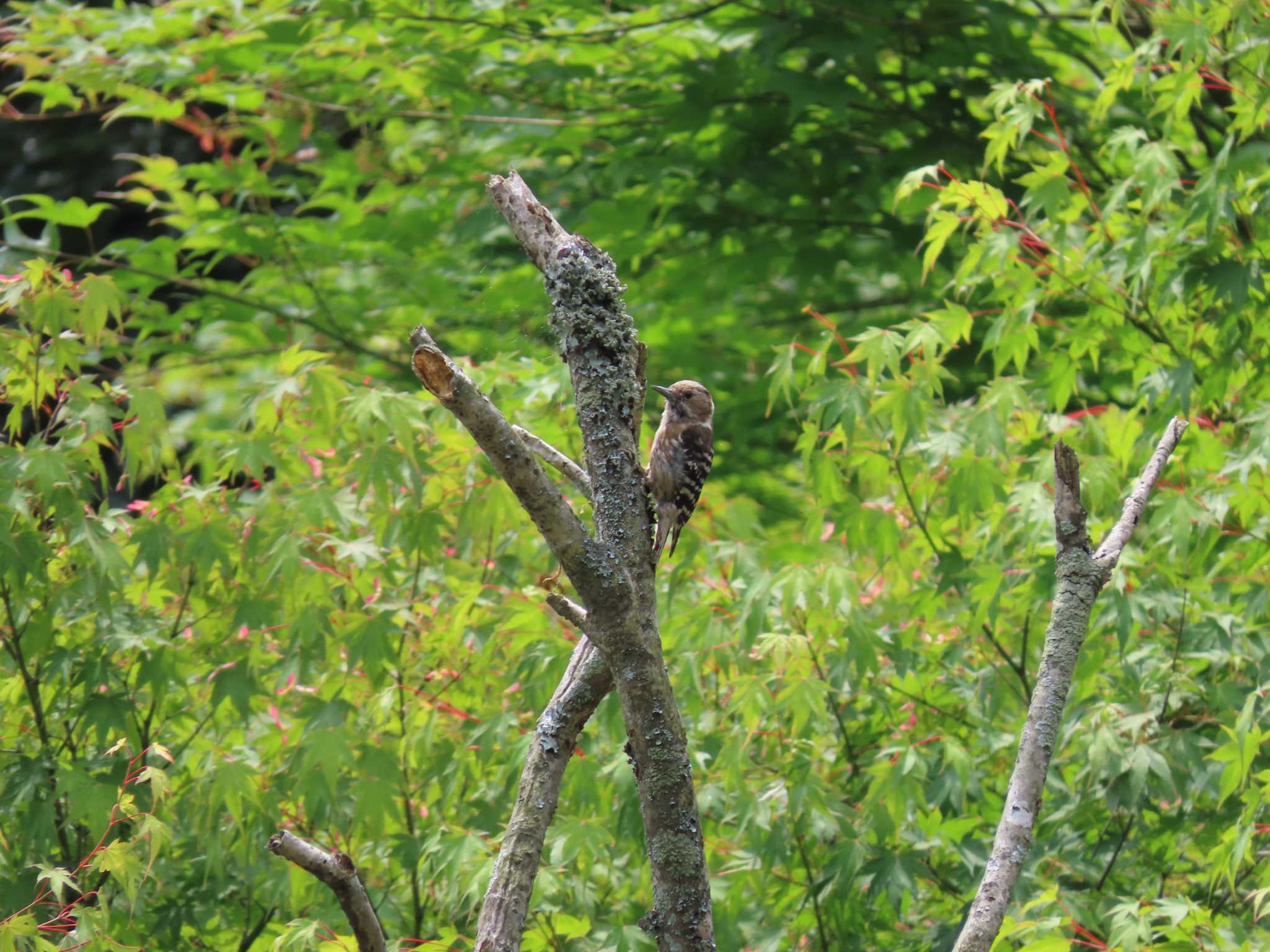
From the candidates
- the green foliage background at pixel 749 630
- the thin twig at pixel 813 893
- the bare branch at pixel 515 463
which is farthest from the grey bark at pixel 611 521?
the thin twig at pixel 813 893

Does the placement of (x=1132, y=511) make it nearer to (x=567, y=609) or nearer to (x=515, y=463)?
(x=567, y=609)

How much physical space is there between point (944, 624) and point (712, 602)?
782 mm

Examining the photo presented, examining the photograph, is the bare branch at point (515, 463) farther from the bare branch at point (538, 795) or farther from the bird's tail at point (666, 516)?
the bird's tail at point (666, 516)

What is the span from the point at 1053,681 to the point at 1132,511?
1.37ft

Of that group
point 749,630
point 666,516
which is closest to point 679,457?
point 666,516

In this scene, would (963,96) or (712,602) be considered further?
(963,96)

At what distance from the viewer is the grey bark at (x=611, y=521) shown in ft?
6.06

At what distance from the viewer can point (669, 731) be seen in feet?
6.34

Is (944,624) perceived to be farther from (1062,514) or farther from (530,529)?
(1062,514)

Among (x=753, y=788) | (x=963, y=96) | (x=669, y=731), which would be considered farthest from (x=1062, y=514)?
(x=963, y=96)

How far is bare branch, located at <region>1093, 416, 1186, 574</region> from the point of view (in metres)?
2.39

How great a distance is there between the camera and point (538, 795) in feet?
7.69

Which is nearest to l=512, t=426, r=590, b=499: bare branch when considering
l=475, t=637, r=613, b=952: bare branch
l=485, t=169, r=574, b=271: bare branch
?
l=475, t=637, r=613, b=952: bare branch

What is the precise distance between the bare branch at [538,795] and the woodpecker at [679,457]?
95 centimetres
